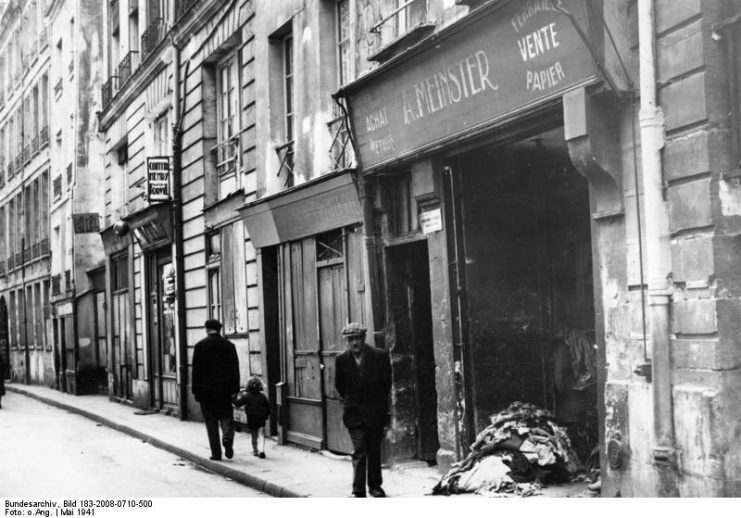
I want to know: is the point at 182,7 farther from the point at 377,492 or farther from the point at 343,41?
the point at 377,492

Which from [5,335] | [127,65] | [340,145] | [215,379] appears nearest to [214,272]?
[215,379]

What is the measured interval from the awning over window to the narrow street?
3061mm

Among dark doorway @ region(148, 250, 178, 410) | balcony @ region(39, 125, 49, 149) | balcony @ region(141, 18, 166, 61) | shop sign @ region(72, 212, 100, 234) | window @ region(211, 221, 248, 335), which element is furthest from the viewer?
balcony @ region(39, 125, 49, 149)

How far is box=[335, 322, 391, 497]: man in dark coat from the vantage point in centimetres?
823

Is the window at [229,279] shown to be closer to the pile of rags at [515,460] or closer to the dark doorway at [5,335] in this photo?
the pile of rags at [515,460]

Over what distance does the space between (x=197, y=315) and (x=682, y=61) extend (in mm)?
11571

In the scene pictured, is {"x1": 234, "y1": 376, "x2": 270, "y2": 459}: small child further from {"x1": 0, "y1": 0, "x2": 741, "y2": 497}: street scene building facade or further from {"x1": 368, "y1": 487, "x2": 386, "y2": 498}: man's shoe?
{"x1": 368, "y1": 487, "x2": 386, "y2": 498}: man's shoe

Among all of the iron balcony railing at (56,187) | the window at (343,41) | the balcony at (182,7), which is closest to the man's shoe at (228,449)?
the window at (343,41)

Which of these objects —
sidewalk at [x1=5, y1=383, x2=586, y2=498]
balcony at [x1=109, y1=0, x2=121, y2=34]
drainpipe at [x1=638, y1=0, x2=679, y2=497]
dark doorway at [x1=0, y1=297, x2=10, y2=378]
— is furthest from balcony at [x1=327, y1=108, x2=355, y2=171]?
dark doorway at [x1=0, y1=297, x2=10, y2=378]

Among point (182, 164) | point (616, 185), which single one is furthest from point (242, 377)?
point (616, 185)

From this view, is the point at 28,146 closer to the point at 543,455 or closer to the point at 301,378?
the point at 301,378

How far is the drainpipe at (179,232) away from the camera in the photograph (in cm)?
1661

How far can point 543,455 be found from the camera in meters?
8.04

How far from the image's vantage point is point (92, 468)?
10828 millimetres
